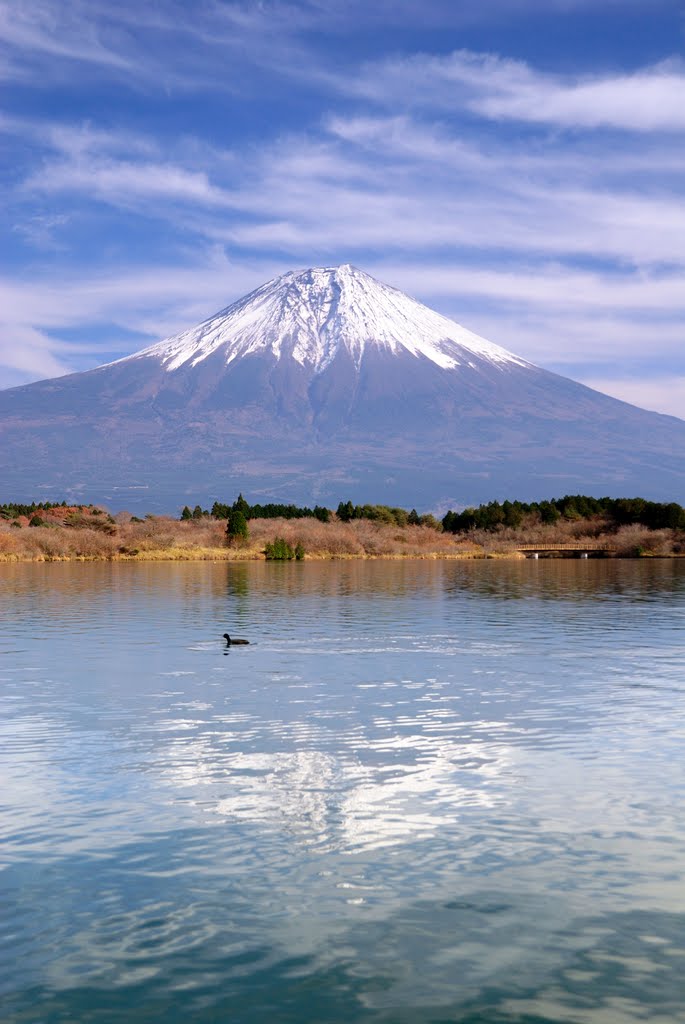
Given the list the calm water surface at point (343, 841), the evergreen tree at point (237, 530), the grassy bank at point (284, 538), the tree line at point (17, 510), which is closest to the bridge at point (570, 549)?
the grassy bank at point (284, 538)

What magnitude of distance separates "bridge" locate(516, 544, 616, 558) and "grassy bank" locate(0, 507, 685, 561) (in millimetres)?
502

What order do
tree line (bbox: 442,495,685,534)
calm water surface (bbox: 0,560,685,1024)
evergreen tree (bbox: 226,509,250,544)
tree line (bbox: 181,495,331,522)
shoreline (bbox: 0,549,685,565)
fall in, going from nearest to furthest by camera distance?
calm water surface (bbox: 0,560,685,1024), shoreline (bbox: 0,549,685,565), evergreen tree (bbox: 226,509,250,544), tree line (bbox: 442,495,685,534), tree line (bbox: 181,495,331,522)

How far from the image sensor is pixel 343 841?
1205cm

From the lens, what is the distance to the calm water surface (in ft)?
28.0

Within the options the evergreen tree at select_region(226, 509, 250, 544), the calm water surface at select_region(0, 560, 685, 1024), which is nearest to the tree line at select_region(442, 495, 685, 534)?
the evergreen tree at select_region(226, 509, 250, 544)

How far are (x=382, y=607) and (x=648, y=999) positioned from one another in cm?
4024

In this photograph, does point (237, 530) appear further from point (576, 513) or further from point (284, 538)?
point (576, 513)

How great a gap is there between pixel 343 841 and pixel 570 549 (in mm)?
118411

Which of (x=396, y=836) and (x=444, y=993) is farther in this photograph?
(x=396, y=836)

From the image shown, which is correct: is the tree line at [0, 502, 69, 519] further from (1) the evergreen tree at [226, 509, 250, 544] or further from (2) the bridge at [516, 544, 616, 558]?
(2) the bridge at [516, 544, 616, 558]

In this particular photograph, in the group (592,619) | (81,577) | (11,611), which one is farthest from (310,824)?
(81,577)

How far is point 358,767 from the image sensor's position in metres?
15.7

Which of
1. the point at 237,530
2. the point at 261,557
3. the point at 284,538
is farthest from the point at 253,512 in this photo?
the point at 261,557

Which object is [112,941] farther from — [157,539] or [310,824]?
[157,539]
